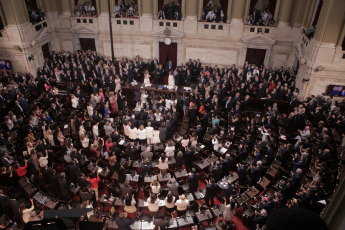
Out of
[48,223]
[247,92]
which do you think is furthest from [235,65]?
[48,223]

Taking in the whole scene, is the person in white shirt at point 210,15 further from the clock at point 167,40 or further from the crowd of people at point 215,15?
the clock at point 167,40

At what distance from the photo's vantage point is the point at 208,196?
9.57m

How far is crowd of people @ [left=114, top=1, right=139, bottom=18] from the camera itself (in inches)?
821

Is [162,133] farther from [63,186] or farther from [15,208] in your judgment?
[15,208]

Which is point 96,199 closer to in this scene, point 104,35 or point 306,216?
point 306,216

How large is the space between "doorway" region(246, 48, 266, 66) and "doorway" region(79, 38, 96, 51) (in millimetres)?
12463

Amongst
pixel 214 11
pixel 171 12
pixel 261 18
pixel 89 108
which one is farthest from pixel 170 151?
pixel 261 18

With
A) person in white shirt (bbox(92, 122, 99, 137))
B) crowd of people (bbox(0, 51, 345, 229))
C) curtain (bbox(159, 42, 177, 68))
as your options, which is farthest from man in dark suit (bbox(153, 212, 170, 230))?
curtain (bbox(159, 42, 177, 68))

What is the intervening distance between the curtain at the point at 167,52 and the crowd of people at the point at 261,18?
590cm

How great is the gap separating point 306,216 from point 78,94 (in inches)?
604

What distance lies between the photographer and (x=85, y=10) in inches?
847

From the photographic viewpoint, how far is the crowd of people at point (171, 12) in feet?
65.9

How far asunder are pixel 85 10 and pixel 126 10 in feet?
11.1

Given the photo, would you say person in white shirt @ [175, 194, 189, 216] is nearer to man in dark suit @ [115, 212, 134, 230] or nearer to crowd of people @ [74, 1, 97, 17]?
man in dark suit @ [115, 212, 134, 230]
